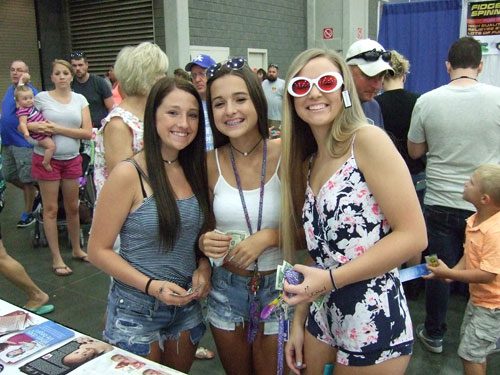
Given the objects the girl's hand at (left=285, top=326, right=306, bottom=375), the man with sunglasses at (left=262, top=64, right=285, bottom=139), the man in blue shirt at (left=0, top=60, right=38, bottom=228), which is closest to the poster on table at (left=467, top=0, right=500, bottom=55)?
the man with sunglasses at (left=262, top=64, right=285, bottom=139)

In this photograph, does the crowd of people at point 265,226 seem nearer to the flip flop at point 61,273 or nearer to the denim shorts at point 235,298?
the denim shorts at point 235,298

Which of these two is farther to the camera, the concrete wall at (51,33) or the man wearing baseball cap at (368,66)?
the concrete wall at (51,33)

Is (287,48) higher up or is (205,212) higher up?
(287,48)

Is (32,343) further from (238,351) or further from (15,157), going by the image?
(15,157)

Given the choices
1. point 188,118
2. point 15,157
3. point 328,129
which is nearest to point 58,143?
point 15,157

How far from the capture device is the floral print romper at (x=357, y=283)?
1.37 m

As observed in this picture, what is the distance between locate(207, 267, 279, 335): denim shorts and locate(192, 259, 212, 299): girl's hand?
0.04m

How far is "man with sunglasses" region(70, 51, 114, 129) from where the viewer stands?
5.50 m

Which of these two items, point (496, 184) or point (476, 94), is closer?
point (496, 184)

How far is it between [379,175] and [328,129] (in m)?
0.25

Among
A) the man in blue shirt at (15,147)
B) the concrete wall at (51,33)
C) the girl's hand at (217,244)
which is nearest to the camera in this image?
the girl's hand at (217,244)

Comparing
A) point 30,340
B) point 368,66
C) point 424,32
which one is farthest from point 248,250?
point 424,32

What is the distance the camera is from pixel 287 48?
1136cm

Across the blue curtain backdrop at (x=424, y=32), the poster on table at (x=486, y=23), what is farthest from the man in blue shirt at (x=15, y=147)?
the poster on table at (x=486, y=23)
